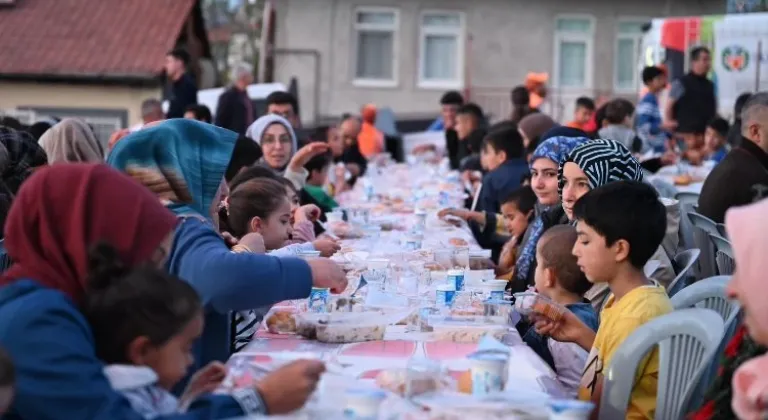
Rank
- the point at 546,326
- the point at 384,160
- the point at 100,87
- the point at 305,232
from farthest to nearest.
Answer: the point at 100,87, the point at 384,160, the point at 305,232, the point at 546,326

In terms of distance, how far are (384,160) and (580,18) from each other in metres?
14.1

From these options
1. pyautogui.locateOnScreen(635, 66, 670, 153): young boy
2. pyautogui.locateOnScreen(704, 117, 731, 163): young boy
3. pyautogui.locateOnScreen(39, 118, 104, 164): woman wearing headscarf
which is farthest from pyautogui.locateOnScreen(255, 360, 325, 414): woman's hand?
pyautogui.locateOnScreen(635, 66, 670, 153): young boy

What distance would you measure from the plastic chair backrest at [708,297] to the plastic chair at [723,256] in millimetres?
1337

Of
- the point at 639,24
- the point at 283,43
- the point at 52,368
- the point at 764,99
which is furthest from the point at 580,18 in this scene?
the point at 52,368

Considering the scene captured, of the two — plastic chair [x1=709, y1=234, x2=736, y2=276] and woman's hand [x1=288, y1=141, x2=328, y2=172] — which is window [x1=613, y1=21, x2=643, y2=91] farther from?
plastic chair [x1=709, y1=234, x2=736, y2=276]

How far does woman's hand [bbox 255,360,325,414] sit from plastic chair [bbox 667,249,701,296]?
2786 millimetres

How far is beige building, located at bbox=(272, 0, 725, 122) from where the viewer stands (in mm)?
30891

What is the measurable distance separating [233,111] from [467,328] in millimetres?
12367

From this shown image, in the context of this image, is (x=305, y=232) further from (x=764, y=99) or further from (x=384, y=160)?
(x=384, y=160)

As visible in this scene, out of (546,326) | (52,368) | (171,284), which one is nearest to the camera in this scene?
(52,368)

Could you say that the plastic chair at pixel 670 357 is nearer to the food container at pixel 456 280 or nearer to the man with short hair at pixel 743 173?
the food container at pixel 456 280

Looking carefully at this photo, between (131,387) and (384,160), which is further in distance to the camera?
(384,160)

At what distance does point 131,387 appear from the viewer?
3.48 metres

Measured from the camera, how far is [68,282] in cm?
361
